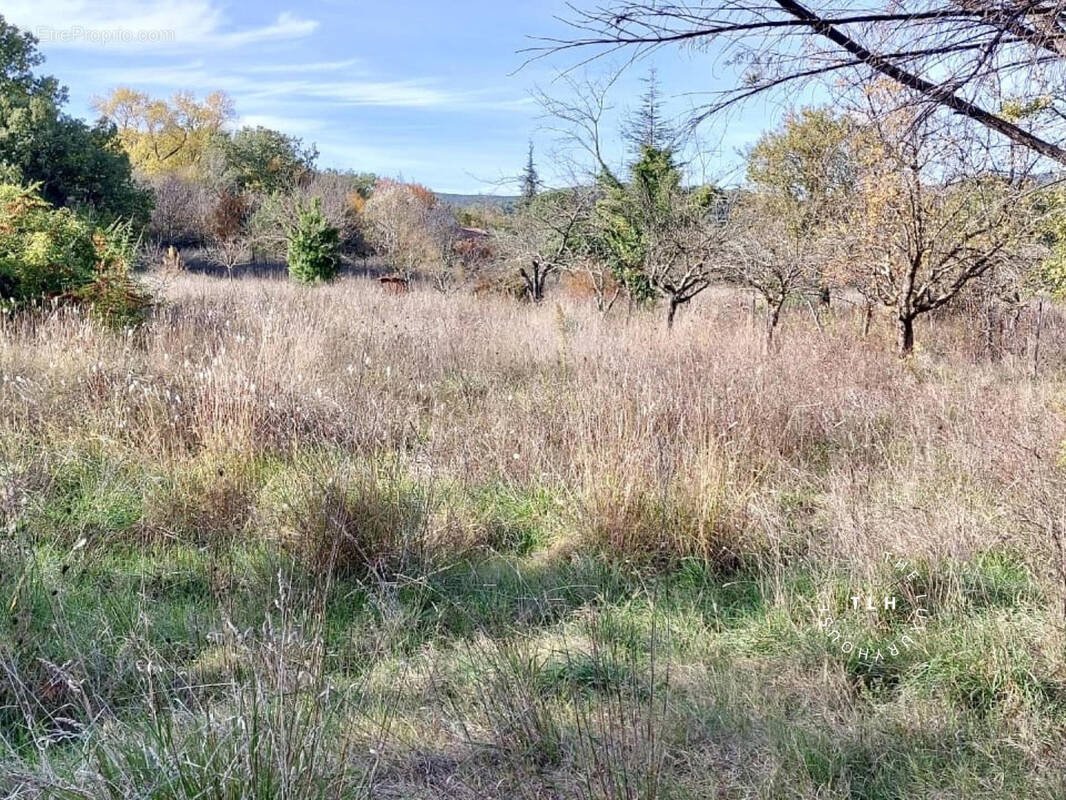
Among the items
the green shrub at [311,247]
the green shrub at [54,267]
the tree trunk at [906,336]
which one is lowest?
the tree trunk at [906,336]

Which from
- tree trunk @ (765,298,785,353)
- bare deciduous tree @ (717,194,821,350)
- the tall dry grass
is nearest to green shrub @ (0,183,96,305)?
the tall dry grass

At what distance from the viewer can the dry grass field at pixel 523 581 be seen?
1.93 metres

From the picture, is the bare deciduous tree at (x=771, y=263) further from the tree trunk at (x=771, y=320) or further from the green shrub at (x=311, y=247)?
the green shrub at (x=311, y=247)

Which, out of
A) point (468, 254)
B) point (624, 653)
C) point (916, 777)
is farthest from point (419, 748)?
point (468, 254)

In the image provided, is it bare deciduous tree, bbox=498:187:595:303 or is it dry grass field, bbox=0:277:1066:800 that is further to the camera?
bare deciduous tree, bbox=498:187:595:303

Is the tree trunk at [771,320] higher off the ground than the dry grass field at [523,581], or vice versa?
the tree trunk at [771,320]

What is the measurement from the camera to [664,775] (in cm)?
195

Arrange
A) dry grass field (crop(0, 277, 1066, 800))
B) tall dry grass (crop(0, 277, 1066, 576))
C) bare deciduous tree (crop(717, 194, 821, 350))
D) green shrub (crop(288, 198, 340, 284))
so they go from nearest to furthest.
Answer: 1. dry grass field (crop(0, 277, 1066, 800))
2. tall dry grass (crop(0, 277, 1066, 576))
3. bare deciduous tree (crop(717, 194, 821, 350))
4. green shrub (crop(288, 198, 340, 284))

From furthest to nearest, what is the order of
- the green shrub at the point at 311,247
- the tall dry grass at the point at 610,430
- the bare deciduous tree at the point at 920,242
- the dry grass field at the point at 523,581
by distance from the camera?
the green shrub at the point at 311,247, the bare deciduous tree at the point at 920,242, the tall dry grass at the point at 610,430, the dry grass field at the point at 523,581

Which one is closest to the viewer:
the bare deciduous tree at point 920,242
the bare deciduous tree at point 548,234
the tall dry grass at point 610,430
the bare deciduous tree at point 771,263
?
the tall dry grass at point 610,430

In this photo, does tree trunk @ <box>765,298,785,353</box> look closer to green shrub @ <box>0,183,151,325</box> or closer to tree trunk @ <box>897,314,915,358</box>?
tree trunk @ <box>897,314,915,358</box>

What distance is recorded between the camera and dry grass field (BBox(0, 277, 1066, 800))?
1.93 m

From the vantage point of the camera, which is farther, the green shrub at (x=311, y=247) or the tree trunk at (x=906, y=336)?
the green shrub at (x=311, y=247)

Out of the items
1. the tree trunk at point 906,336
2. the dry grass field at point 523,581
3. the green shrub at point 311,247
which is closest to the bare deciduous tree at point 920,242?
the tree trunk at point 906,336
